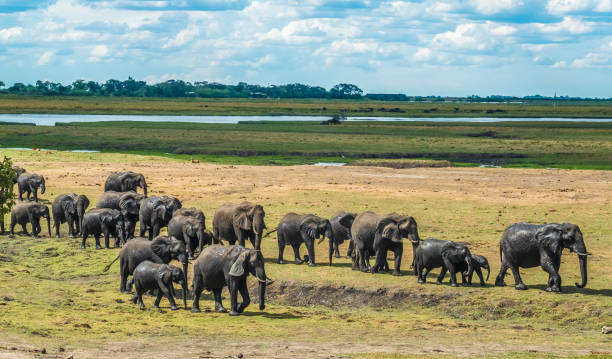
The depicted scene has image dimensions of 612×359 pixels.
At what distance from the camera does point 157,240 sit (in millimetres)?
20531

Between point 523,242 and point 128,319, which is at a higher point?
point 523,242

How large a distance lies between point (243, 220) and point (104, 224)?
193 inches

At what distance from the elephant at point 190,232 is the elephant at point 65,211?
5659 mm

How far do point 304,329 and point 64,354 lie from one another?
192 inches

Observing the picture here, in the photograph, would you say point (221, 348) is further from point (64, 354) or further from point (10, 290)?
point (10, 290)

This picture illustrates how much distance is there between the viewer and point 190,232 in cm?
2322

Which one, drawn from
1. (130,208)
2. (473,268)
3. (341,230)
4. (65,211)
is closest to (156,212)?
(130,208)

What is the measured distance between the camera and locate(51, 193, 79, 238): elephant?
92.2ft

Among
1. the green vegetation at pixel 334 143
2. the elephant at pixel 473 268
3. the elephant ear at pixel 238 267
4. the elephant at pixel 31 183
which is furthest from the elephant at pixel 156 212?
the green vegetation at pixel 334 143

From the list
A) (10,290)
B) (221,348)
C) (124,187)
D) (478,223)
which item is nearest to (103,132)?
(124,187)

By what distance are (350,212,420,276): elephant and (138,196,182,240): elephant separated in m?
5.95

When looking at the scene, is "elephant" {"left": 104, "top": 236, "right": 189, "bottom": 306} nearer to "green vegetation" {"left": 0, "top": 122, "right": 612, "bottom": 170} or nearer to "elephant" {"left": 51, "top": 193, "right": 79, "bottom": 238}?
"elephant" {"left": 51, "top": 193, "right": 79, "bottom": 238}

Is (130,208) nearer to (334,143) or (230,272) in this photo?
(230,272)

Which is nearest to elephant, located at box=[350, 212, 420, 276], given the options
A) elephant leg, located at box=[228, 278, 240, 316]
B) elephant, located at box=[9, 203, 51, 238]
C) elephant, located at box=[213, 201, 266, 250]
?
elephant, located at box=[213, 201, 266, 250]
